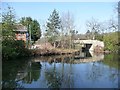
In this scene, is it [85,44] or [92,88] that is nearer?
[92,88]

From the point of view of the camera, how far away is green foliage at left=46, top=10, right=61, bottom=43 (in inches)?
1753

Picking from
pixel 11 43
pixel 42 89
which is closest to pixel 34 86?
pixel 42 89

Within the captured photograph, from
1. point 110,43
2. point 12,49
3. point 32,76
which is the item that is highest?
point 110,43

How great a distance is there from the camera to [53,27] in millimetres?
49188

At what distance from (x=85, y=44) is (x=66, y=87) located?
4036cm

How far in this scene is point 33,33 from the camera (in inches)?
1889

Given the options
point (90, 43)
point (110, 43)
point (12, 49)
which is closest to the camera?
point (12, 49)

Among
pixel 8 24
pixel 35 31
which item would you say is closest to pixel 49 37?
pixel 35 31

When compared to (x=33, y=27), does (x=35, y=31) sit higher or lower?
lower

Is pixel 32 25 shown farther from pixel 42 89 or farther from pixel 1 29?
pixel 42 89

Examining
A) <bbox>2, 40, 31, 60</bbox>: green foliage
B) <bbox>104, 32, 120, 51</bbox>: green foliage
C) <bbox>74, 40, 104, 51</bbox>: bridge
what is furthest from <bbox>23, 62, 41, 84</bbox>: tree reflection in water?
<bbox>74, 40, 104, 51</bbox>: bridge

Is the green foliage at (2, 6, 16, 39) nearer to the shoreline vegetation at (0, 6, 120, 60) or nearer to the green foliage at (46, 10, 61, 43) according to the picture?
the shoreline vegetation at (0, 6, 120, 60)

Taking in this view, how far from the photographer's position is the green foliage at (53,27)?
4454 cm

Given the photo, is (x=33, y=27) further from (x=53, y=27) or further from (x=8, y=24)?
(x=8, y=24)
